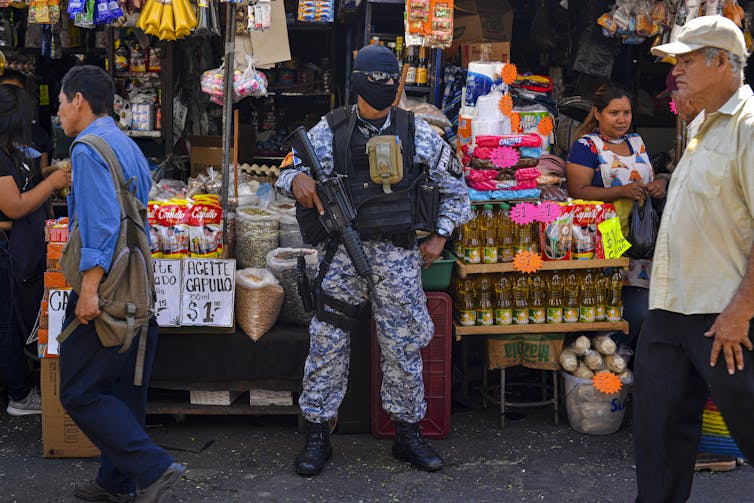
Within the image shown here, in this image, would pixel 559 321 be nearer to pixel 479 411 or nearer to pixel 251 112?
pixel 479 411

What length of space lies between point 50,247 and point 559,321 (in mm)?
2750

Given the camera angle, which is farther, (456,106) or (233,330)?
(456,106)

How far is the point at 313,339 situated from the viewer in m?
4.36

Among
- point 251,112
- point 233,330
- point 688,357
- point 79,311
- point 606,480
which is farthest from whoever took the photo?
point 251,112

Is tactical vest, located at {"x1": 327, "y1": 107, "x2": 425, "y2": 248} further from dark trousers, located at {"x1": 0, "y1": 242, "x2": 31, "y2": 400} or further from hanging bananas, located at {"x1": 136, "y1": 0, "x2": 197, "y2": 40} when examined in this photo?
dark trousers, located at {"x1": 0, "y1": 242, "x2": 31, "y2": 400}

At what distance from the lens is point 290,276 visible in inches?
190

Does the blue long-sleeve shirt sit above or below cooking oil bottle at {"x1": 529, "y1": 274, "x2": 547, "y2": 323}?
above

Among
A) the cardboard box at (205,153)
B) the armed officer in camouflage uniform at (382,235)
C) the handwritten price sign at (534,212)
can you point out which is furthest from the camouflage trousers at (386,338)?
the cardboard box at (205,153)

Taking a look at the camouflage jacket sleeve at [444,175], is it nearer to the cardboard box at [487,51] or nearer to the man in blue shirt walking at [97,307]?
the man in blue shirt walking at [97,307]

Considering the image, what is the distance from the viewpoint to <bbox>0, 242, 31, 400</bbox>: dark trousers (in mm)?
Result: 4883

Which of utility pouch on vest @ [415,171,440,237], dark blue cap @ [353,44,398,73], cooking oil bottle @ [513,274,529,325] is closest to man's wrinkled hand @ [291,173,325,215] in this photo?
utility pouch on vest @ [415,171,440,237]

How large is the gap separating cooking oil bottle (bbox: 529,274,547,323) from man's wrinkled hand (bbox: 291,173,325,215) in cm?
140

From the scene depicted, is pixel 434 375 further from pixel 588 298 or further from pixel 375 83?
pixel 375 83

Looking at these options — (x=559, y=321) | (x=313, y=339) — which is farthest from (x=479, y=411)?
(x=313, y=339)
